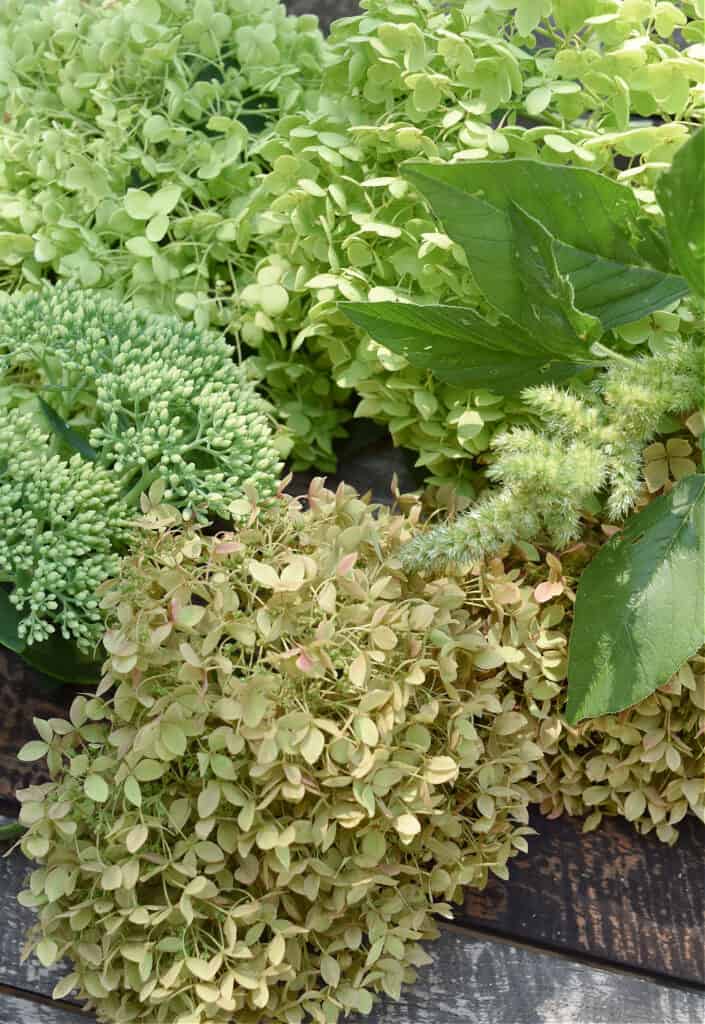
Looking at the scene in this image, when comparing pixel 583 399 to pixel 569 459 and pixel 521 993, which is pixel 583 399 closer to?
pixel 569 459

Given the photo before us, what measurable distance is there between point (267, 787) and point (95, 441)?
0.27 meters

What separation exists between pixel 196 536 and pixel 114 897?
0.23 m

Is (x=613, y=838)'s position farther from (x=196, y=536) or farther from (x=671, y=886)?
(x=196, y=536)

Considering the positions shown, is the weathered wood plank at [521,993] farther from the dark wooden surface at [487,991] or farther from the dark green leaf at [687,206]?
the dark green leaf at [687,206]

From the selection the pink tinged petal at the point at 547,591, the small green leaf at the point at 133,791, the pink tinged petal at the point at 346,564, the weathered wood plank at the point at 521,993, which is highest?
the pink tinged petal at the point at 346,564

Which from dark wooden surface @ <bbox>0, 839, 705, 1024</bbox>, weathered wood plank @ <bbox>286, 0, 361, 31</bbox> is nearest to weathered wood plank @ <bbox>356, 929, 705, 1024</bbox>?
dark wooden surface @ <bbox>0, 839, 705, 1024</bbox>

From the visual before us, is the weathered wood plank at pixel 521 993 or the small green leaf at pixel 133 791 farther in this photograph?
the weathered wood plank at pixel 521 993

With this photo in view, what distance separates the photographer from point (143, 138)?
2.85ft

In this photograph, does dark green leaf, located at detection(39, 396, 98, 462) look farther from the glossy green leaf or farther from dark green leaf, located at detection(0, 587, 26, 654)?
the glossy green leaf

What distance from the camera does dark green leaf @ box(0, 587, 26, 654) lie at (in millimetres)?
698

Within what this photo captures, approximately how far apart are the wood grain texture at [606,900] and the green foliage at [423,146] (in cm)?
30

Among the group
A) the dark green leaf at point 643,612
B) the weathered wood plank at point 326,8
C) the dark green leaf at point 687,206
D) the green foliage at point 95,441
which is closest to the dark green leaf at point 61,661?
the green foliage at point 95,441

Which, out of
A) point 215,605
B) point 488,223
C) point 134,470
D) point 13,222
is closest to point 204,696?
point 215,605

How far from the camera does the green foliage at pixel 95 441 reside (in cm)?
69
